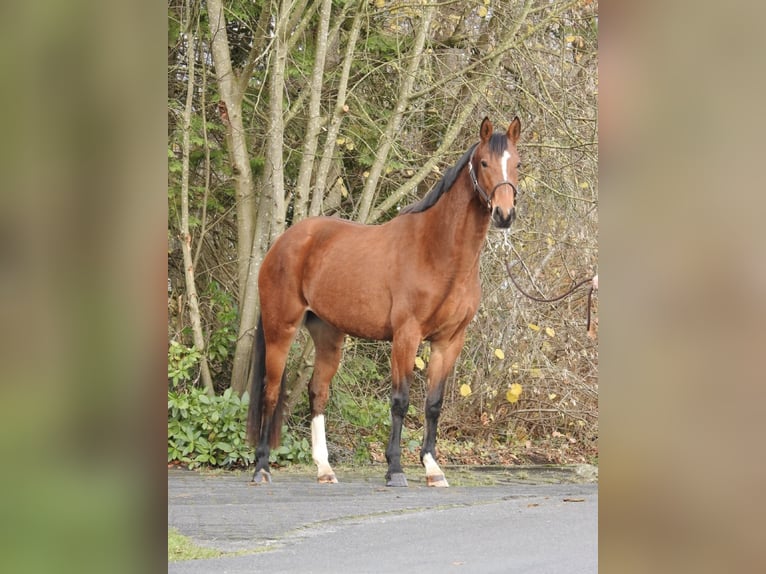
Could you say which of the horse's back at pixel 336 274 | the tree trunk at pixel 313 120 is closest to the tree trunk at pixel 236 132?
the tree trunk at pixel 313 120

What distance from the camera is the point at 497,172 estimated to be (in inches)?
→ 203

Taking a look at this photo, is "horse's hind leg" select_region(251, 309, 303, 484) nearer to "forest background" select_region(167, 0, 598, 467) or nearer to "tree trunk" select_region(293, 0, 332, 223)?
"forest background" select_region(167, 0, 598, 467)

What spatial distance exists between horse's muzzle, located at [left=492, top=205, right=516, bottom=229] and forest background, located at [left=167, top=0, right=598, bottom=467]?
7.29ft

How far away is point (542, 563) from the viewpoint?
11.9ft

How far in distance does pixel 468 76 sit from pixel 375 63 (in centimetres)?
79

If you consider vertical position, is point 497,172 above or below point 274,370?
above

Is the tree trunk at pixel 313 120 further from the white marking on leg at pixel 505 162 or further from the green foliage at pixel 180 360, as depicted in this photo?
the white marking on leg at pixel 505 162

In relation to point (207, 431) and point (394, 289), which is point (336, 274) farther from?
point (207, 431)

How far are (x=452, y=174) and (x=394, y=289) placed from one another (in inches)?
32.0

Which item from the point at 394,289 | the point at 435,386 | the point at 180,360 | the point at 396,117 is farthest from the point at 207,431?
the point at 396,117
